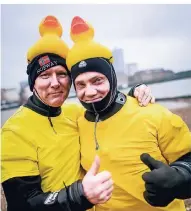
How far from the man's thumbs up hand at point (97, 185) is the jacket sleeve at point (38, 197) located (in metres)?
0.02

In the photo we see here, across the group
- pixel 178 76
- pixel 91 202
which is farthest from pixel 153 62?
pixel 91 202

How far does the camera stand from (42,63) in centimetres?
86

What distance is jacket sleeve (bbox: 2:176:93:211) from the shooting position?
29.9 inches

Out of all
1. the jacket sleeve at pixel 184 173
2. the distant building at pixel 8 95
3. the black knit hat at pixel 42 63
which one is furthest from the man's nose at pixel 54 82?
the jacket sleeve at pixel 184 173

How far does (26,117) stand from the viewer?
2.86 ft

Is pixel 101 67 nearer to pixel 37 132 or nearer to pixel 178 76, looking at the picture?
pixel 37 132

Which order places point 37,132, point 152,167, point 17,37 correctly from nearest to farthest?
point 152,167, point 37,132, point 17,37

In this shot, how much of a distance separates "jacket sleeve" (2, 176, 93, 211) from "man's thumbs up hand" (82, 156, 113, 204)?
23 mm

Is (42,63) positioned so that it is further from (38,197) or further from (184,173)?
(184,173)

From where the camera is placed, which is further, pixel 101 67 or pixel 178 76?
pixel 178 76

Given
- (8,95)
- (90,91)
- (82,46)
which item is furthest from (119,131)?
(8,95)

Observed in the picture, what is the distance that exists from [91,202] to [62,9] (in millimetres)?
615

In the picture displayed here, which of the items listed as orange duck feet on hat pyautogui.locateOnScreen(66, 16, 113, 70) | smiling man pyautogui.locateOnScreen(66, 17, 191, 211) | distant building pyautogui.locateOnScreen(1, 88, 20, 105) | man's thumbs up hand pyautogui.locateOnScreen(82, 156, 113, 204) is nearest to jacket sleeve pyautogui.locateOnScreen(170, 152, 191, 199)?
smiling man pyautogui.locateOnScreen(66, 17, 191, 211)

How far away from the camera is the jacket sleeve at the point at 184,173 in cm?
78
